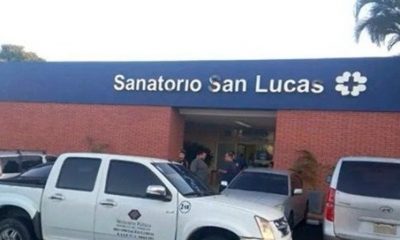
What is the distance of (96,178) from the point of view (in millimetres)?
7719

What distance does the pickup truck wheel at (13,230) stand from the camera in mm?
7926

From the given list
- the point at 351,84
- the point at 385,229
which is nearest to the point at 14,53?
the point at 351,84

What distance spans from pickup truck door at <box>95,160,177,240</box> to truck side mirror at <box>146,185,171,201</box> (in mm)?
57

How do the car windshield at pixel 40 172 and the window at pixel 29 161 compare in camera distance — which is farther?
the window at pixel 29 161

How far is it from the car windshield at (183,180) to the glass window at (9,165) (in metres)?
5.30

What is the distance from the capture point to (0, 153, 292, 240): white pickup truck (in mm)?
6922

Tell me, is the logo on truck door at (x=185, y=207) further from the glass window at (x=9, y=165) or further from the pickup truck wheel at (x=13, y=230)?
the glass window at (x=9, y=165)

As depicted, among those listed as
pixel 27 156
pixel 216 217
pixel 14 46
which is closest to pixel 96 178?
pixel 216 217

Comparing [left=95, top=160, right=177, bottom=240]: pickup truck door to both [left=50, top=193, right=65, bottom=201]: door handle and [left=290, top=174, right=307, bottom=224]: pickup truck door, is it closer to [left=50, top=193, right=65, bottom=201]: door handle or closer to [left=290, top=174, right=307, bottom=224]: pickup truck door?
[left=50, top=193, right=65, bottom=201]: door handle

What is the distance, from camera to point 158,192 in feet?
23.4

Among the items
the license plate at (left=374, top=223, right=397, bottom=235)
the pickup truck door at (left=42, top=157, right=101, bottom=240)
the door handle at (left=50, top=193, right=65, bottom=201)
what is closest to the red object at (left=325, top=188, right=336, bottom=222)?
the license plate at (left=374, top=223, right=397, bottom=235)

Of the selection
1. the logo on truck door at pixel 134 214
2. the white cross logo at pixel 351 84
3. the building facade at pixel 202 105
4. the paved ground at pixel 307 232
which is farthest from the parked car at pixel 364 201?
the white cross logo at pixel 351 84

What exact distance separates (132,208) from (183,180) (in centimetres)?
89

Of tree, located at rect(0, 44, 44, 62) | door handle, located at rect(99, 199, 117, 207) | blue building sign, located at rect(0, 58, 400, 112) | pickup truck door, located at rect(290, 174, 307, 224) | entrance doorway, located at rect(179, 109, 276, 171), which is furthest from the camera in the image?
tree, located at rect(0, 44, 44, 62)
